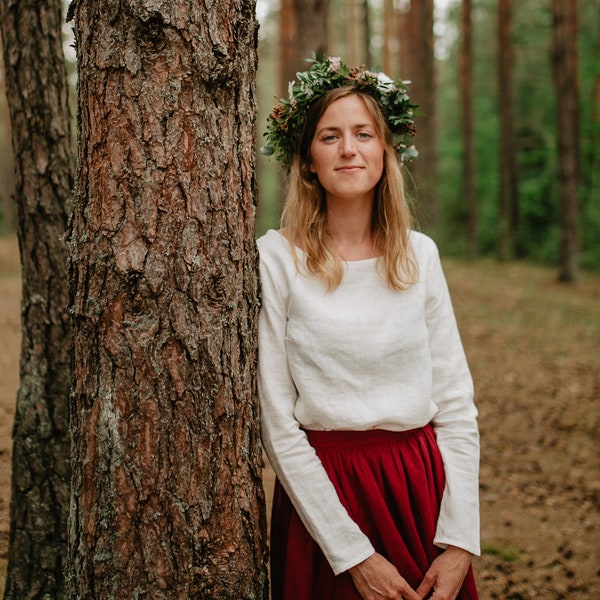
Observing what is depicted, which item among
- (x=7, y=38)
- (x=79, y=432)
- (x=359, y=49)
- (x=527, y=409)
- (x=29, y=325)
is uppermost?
(x=359, y=49)

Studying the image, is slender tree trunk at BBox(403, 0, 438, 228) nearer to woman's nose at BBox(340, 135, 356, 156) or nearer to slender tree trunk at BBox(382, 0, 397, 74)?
slender tree trunk at BBox(382, 0, 397, 74)

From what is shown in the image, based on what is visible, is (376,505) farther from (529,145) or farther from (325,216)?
(529,145)

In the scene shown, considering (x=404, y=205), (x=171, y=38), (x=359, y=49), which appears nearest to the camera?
(x=171, y=38)

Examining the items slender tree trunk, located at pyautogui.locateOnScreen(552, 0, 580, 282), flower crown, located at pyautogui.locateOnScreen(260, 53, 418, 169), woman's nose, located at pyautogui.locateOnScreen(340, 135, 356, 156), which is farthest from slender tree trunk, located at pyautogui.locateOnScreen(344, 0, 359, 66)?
woman's nose, located at pyautogui.locateOnScreen(340, 135, 356, 156)

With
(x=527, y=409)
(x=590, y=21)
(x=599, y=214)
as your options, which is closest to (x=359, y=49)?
(x=590, y=21)

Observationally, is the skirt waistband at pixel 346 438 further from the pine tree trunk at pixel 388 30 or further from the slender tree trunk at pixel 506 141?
the slender tree trunk at pixel 506 141

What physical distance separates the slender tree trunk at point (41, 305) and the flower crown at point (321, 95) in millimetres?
981

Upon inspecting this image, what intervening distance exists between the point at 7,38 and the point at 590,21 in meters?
21.9

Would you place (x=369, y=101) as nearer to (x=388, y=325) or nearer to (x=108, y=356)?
(x=388, y=325)

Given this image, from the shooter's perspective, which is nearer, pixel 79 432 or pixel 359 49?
pixel 79 432

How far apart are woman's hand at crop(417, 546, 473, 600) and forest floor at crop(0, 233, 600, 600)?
1537 millimetres

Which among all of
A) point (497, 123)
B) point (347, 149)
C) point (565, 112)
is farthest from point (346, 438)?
point (497, 123)

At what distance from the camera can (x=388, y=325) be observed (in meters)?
2.16

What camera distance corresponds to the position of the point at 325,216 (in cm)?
237
